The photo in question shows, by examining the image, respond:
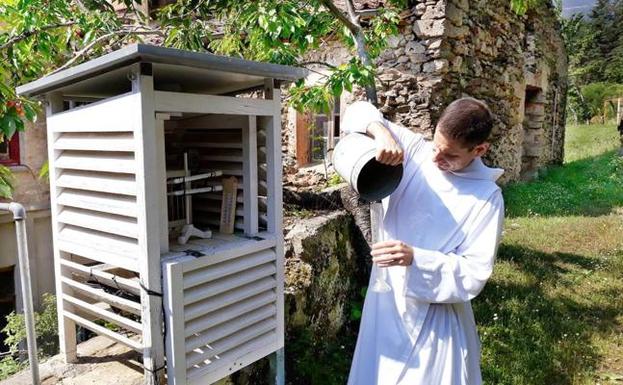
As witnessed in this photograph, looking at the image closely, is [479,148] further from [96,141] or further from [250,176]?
[96,141]

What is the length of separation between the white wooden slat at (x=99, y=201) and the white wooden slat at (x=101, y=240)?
121 mm

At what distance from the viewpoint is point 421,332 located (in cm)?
195

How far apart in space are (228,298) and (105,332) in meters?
0.62

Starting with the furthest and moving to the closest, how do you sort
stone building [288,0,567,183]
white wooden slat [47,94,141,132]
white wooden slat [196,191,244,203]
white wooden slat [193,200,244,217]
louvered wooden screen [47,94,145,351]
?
stone building [288,0,567,183] < white wooden slat [193,200,244,217] < white wooden slat [196,191,244,203] < louvered wooden screen [47,94,145,351] < white wooden slat [47,94,141,132]

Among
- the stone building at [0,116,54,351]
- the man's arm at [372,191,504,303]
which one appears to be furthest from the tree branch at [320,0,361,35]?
the stone building at [0,116,54,351]

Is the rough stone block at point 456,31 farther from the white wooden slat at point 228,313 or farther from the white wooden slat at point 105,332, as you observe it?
the white wooden slat at point 105,332

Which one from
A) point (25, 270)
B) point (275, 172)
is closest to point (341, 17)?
point (275, 172)

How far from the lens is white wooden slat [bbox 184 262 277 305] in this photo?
202 centimetres

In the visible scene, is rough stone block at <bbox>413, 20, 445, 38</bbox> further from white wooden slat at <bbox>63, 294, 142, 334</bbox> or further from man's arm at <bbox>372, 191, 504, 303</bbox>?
white wooden slat at <bbox>63, 294, 142, 334</bbox>

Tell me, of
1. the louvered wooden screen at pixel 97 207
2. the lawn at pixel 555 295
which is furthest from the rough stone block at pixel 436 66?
the louvered wooden screen at pixel 97 207

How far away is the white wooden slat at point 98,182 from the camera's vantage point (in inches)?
76.7

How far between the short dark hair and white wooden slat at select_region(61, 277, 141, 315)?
1482mm

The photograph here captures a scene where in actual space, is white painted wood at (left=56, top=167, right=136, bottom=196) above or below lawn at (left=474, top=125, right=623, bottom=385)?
above

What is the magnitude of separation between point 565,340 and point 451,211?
2.48 m
